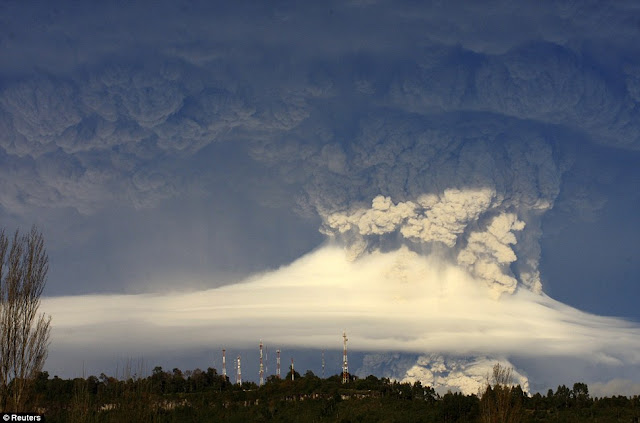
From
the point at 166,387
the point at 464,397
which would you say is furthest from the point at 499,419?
the point at 166,387

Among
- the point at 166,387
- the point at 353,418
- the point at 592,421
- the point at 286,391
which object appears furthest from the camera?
the point at 166,387

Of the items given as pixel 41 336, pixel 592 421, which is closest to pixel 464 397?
pixel 592 421

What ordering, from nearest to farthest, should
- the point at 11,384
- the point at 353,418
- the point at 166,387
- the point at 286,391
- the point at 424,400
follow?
1. the point at 11,384
2. the point at 353,418
3. the point at 424,400
4. the point at 286,391
5. the point at 166,387

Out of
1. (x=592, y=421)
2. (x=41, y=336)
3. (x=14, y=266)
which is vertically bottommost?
(x=592, y=421)

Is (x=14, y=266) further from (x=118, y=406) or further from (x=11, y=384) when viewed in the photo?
(x=118, y=406)

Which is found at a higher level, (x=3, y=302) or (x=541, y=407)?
(x=3, y=302)

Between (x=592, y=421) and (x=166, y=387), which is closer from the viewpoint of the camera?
(x=592, y=421)
